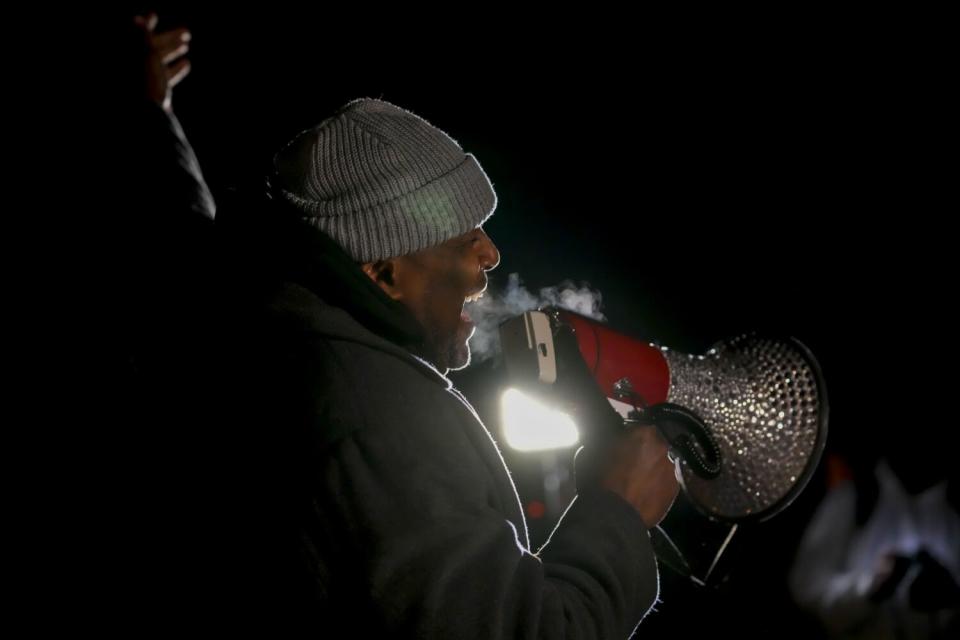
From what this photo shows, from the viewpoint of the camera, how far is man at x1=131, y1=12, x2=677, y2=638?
3.33 feet

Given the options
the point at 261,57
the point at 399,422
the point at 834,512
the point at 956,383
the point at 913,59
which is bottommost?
the point at 834,512

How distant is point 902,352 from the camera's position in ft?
14.9

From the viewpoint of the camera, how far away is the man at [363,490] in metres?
1.01

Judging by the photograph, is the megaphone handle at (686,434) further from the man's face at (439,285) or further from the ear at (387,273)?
the ear at (387,273)

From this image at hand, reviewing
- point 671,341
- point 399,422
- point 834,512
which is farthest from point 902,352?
point 399,422

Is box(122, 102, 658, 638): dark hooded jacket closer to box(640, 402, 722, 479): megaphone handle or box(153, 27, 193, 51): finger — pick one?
box(640, 402, 722, 479): megaphone handle

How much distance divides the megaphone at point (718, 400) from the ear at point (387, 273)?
1.13 ft

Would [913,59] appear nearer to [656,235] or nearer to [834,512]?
[656,235]

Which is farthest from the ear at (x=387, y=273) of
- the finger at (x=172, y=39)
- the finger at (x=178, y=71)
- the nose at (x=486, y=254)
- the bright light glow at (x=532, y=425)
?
the finger at (x=172, y=39)

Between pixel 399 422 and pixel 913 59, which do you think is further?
pixel 913 59

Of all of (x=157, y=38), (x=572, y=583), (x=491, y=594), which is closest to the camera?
(x=491, y=594)

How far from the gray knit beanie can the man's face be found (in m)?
0.05

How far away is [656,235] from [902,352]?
2289 mm

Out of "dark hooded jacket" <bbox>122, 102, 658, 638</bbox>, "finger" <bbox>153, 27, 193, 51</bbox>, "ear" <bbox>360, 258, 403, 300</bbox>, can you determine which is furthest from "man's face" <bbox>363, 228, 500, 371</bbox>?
"finger" <bbox>153, 27, 193, 51</bbox>
